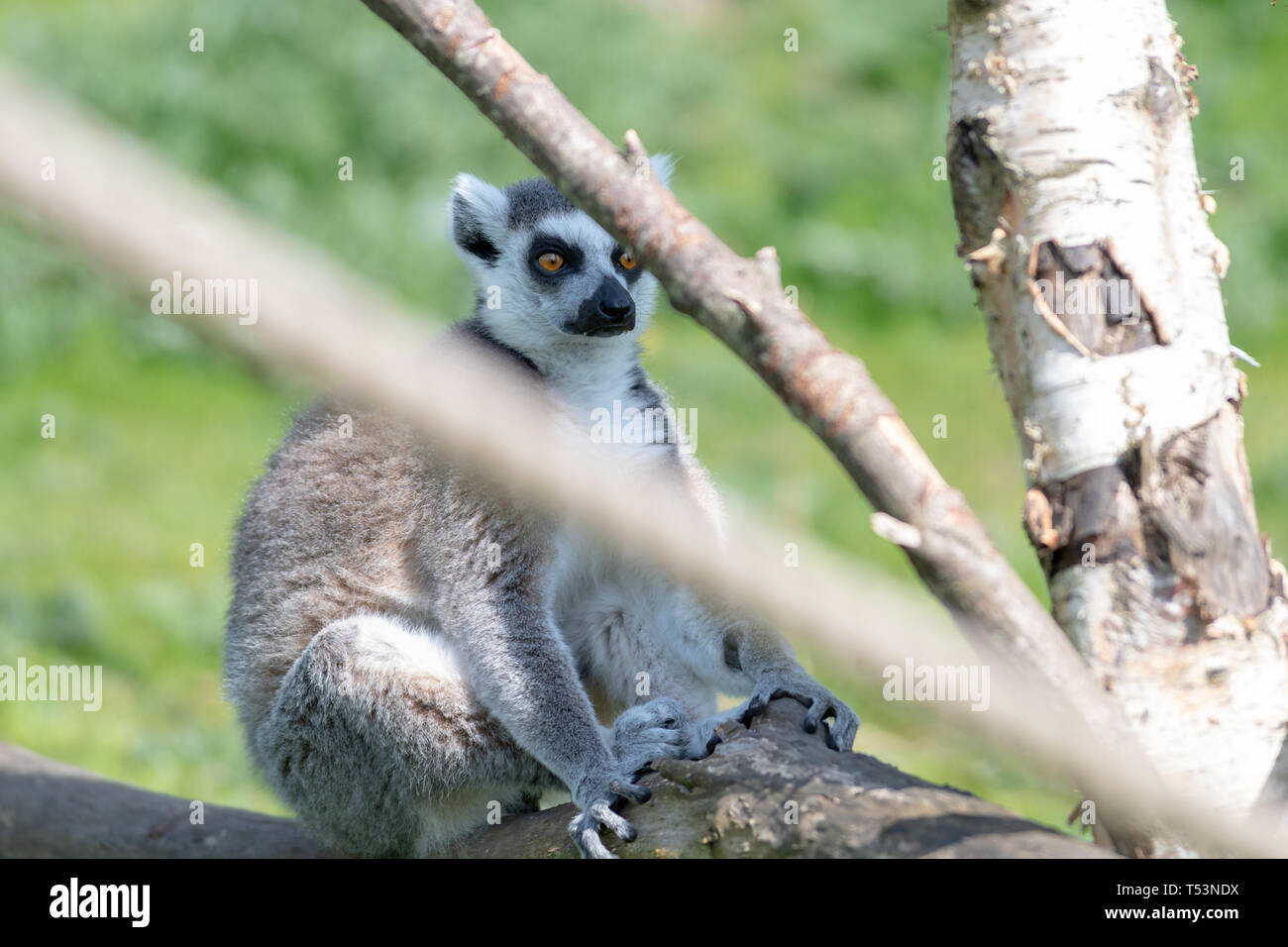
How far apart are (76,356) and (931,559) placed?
733 cm

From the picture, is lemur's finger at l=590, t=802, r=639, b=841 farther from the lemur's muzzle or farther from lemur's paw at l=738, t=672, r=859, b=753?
the lemur's muzzle

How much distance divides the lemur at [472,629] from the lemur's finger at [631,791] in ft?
0.30

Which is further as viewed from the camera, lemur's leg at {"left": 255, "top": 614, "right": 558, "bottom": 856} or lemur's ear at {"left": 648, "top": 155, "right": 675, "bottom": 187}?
lemur's ear at {"left": 648, "top": 155, "right": 675, "bottom": 187}

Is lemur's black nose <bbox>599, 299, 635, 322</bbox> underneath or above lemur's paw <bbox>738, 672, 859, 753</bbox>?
above

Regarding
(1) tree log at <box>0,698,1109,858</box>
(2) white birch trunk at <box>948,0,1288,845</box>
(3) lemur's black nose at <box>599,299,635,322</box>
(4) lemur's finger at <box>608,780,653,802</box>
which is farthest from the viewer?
(3) lemur's black nose at <box>599,299,635,322</box>

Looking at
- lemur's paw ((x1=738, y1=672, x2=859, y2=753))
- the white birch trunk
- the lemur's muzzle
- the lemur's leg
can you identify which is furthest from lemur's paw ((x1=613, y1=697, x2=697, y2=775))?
the lemur's muzzle

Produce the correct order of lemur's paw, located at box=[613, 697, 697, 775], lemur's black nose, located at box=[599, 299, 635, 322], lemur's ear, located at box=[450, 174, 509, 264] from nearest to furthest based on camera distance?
lemur's paw, located at box=[613, 697, 697, 775] < lemur's black nose, located at box=[599, 299, 635, 322] < lemur's ear, located at box=[450, 174, 509, 264]

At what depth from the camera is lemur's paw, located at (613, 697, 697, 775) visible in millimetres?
2773

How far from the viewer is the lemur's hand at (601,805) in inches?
100

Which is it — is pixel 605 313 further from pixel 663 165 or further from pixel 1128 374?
pixel 1128 374

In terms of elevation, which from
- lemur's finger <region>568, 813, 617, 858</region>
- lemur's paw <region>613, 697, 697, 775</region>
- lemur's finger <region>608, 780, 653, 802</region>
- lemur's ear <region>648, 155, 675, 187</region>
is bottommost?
lemur's finger <region>568, 813, 617, 858</region>

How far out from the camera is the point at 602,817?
8.46 ft

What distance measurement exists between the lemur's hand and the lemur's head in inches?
54.5
